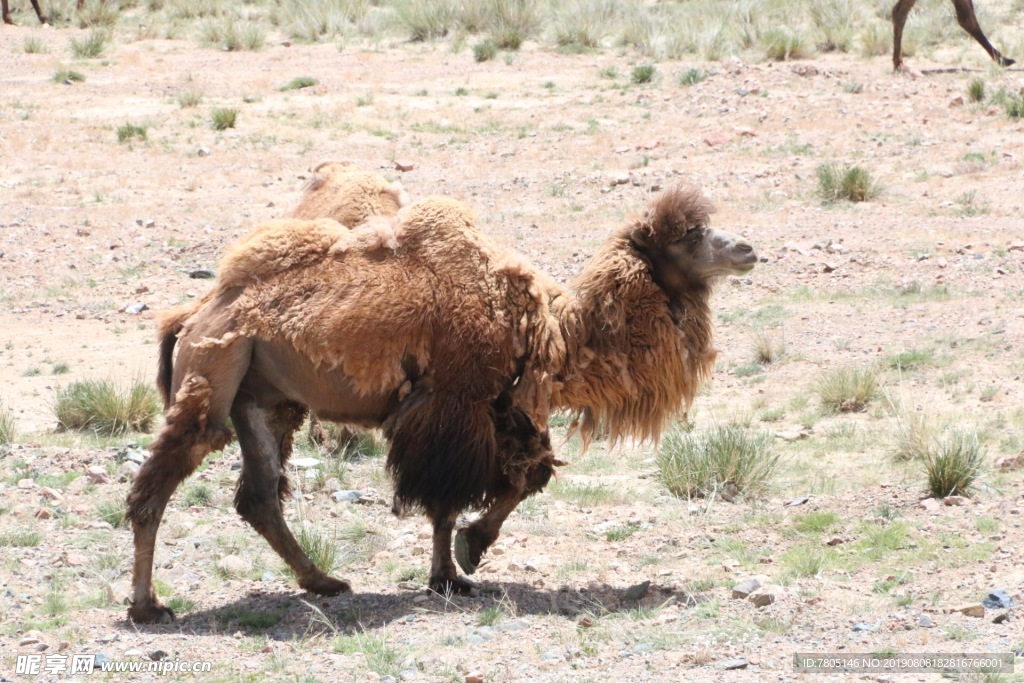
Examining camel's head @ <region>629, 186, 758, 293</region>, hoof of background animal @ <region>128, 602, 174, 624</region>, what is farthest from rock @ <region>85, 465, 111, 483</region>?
camel's head @ <region>629, 186, 758, 293</region>

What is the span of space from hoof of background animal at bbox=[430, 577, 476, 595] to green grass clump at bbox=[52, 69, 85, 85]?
18.9 m

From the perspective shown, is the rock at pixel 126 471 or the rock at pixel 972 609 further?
the rock at pixel 126 471

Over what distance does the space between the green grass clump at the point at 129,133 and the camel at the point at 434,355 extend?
13.6 meters

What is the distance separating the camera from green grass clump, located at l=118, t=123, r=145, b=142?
1962 cm

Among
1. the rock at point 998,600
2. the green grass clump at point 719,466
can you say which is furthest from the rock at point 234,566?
the rock at point 998,600

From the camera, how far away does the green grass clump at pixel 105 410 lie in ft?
33.4

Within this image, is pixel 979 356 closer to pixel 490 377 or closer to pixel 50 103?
pixel 490 377

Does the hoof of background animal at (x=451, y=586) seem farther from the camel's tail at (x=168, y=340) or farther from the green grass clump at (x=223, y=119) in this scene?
the green grass clump at (x=223, y=119)

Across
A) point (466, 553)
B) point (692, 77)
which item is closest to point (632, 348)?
point (466, 553)

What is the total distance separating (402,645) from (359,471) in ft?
10.0

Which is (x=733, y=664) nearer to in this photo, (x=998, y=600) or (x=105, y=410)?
(x=998, y=600)

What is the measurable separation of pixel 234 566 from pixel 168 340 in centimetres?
132

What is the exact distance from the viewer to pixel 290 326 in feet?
21.1

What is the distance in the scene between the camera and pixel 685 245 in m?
6.70
